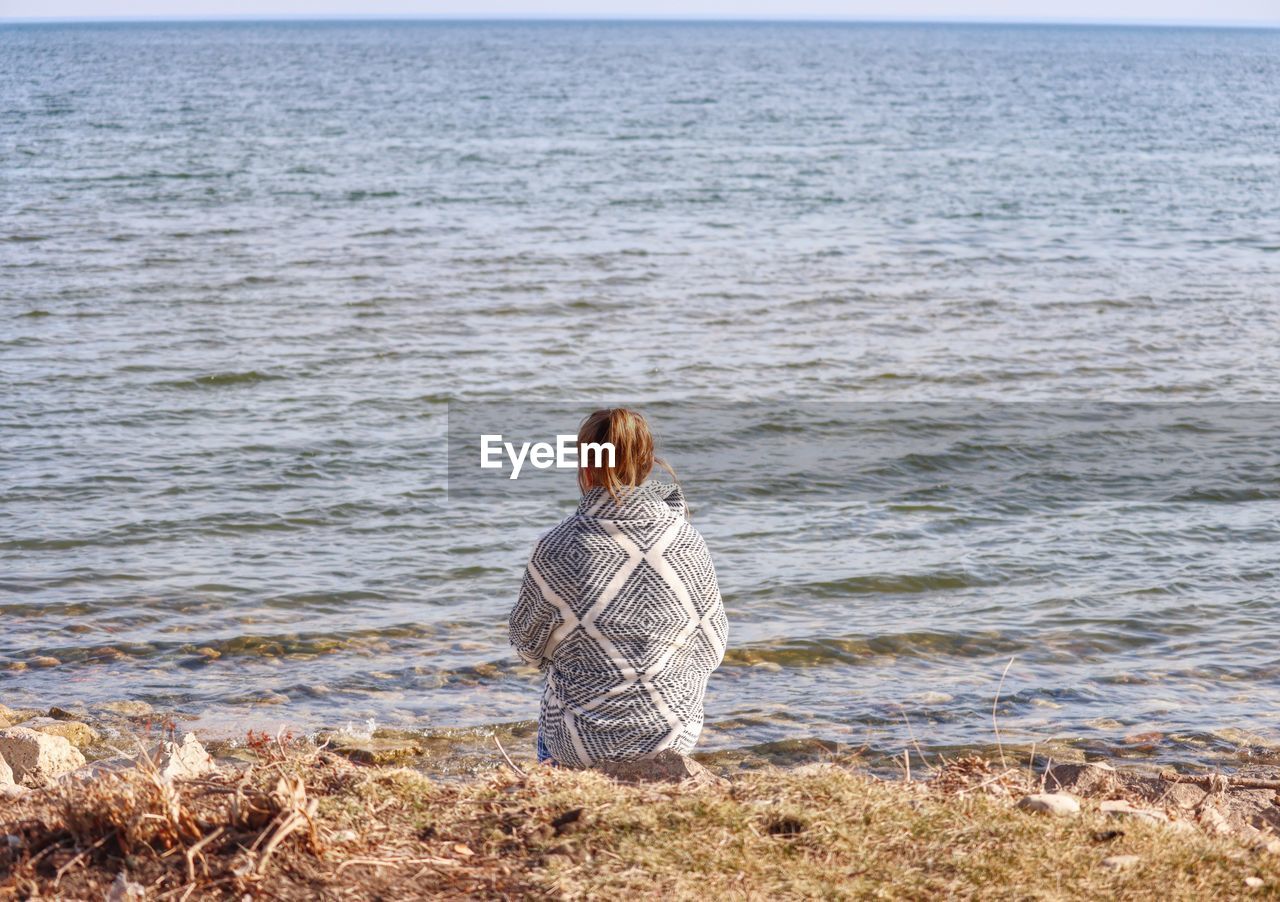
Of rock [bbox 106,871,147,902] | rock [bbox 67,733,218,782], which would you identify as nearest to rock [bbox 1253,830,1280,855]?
rock [bbox 106,871,147,902]

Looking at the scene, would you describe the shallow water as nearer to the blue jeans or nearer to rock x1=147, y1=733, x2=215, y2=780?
rock x1=147, y1=733, x2=215, y2=780

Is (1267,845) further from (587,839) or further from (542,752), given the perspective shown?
(542,752)

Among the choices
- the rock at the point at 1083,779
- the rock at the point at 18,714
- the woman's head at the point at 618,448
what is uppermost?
the woman's head at the point at 618,448

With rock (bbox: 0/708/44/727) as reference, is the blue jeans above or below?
above

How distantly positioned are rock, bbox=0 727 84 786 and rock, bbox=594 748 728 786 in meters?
2.48

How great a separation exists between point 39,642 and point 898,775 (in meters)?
4.75

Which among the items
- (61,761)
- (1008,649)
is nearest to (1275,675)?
(1008,649)

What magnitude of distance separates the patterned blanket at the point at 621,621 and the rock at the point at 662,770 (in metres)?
0.07

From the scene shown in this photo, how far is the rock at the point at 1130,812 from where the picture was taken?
361 centimetres

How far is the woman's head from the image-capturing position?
13.4ft

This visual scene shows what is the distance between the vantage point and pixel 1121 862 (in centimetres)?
321

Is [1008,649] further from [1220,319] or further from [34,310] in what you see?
[34,310]

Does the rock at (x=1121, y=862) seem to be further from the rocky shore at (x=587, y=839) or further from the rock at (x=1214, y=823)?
A: the rock at (x=1214, y=823)

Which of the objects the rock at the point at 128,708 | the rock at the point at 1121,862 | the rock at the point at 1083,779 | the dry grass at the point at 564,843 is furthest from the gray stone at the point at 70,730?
the rock at the point at 1121,862
